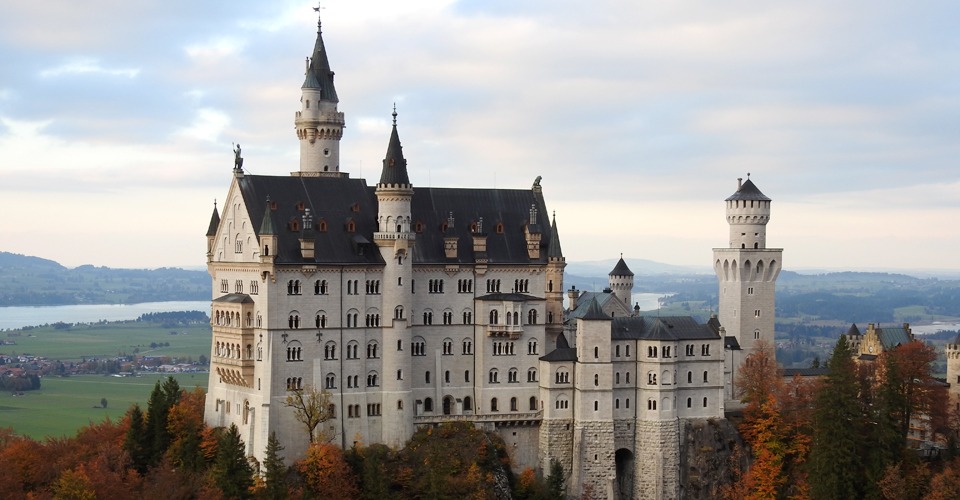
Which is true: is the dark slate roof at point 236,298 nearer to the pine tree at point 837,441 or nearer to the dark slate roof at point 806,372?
the pine tree at point 837,441

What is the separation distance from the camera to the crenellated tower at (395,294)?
100 m

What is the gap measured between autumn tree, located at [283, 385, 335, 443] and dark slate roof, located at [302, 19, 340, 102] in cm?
2526

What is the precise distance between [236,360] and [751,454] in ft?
131

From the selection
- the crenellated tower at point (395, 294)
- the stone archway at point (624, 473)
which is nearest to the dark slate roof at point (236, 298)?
the crenellated tower at point (395, 294)

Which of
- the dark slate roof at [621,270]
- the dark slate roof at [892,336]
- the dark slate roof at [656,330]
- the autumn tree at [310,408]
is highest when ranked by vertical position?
the dark slate roof at [621,270]

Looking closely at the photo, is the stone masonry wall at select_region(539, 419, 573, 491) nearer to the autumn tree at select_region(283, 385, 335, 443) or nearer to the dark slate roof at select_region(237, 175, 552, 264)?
the dark slate roof at select_region(237, 175, 552, 264)

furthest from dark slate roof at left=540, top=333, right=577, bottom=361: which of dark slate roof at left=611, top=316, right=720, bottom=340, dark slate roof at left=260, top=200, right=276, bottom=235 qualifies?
dark slate roof at left=260, top=200, right=276, bottom=235

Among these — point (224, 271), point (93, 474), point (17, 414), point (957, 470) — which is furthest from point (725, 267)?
point (17, 414)

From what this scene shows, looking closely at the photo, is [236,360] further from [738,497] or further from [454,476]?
[738,497]

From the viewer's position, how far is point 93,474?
316 ft

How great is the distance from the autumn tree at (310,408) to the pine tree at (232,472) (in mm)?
4891

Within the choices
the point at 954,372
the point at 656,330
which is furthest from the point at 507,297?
the point at 954,372

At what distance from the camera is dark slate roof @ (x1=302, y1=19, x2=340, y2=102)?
11012 cm

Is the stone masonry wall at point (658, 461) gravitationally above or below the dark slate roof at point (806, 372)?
below
